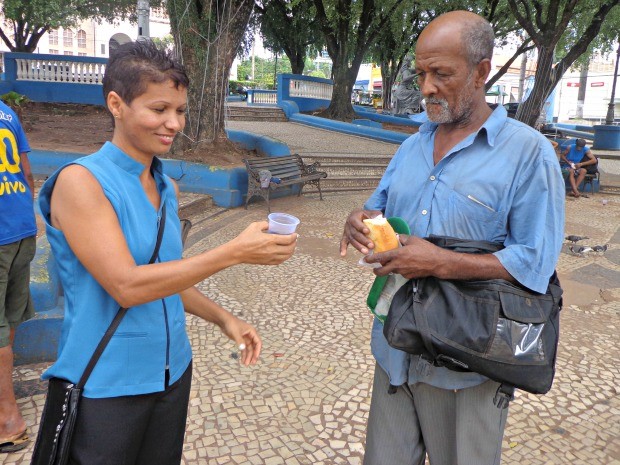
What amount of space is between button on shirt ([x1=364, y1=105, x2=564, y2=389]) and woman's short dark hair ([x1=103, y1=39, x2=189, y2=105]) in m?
0.87

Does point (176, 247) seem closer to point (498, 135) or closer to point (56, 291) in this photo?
point (498, 135)

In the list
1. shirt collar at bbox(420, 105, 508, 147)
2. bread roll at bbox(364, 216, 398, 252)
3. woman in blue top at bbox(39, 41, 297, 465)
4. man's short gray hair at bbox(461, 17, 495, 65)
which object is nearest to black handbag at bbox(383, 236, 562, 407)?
bread roll at bbox(364, 216, 398, 252)

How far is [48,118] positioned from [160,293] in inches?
557

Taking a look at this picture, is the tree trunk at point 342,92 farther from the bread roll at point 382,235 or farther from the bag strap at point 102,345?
the bag strap at point 102,345

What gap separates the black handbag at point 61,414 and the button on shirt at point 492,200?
94 cm

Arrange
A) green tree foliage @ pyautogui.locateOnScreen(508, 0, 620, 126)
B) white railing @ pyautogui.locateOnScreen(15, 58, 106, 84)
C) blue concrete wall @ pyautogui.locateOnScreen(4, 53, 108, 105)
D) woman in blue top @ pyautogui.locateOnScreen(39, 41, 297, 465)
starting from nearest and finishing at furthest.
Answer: woman in blue top @ pyautogui.locateOnScreen(39, 41, 297, 465), green tree foliage @ pyautogui.locateOnScreen(508, 0, 620, 126), blue concrete wall @ pyautogui.locateOnScreen(4, 53, 108, 105), white railing @ pyautogui.locateOnScreen(15, 58, 106, 84)

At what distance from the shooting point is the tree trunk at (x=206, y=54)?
26.9 feet

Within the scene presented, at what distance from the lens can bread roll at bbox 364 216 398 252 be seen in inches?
61.1

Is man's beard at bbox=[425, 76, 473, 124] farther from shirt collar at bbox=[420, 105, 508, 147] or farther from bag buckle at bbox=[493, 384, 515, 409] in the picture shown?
bag buckle at bbox=[493, 384, 515, 409]

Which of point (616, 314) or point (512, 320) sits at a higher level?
point (512, 320)

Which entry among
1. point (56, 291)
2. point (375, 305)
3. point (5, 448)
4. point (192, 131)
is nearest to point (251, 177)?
point (192, 131)

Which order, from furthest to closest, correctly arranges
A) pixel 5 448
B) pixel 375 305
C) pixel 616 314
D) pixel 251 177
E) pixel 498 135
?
pixel 251 177, pixel 616 314, pixel 5 448, pixel 375 305, pixel 498 135

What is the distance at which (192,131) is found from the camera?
8703 mm

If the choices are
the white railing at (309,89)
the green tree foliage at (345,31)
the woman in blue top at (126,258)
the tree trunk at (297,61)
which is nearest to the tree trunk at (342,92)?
the green tree foliage at (345,31)
